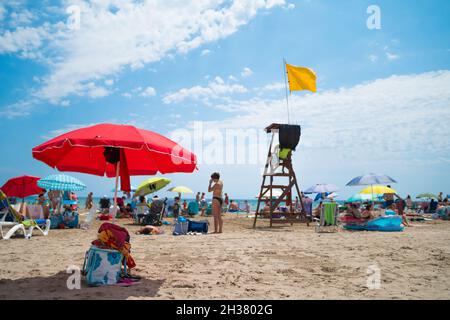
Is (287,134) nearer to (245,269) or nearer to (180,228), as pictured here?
(180,228)

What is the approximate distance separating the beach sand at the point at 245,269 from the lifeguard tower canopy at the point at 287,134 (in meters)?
5.58

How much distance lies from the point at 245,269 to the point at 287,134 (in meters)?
8.54

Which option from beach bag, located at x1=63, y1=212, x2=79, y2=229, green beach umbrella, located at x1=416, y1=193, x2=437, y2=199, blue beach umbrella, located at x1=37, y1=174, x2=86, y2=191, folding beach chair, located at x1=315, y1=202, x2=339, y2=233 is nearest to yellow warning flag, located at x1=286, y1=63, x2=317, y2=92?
folding beach chair, located at x1=315, y1=202, x2=339, y2=233

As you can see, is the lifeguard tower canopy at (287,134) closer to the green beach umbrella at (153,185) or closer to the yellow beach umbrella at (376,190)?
the green beach umbrella at (153,185)

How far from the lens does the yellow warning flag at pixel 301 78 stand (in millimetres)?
14094

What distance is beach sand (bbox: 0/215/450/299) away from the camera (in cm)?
401

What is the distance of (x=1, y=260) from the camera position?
5805 millimetres

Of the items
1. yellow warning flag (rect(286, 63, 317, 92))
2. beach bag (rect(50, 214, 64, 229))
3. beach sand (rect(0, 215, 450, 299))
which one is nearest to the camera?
beach sand (rect(0, 215, 450, 299))

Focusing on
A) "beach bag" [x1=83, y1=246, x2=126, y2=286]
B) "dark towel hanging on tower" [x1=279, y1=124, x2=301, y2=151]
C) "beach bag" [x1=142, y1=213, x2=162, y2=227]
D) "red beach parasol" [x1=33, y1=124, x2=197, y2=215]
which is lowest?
"beach bag" [x1=142, y1=213, x2=162, y2=227]

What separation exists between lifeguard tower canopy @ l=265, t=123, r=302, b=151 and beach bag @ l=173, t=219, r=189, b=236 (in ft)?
17.2

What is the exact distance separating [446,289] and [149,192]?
14.3 metres

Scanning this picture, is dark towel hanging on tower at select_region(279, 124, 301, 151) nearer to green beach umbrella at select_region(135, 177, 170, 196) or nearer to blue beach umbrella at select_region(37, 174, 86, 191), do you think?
green beach umbrella at select_region(135, 177, 170, 196)

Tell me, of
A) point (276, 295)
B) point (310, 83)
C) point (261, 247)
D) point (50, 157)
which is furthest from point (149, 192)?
point (276, 295)

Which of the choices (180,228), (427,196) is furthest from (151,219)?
(427,196)
